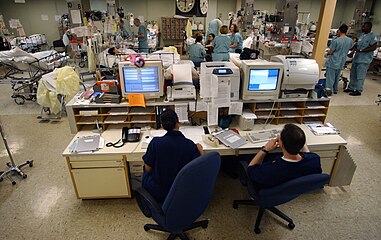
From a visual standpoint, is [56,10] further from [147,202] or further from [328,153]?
[328,153]

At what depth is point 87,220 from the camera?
2.25m

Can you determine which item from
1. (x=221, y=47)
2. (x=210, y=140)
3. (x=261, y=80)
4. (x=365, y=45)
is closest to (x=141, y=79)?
(x=210, y=140)

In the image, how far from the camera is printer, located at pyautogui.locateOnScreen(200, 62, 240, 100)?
7.52 feet

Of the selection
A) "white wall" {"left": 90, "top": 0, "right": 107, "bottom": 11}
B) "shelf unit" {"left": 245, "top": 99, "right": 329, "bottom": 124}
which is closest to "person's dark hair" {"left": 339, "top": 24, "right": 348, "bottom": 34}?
"shelf unit" {"left": 245, "top": 99, "right": 329, "bottom": 124}

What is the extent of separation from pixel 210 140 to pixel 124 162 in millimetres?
816

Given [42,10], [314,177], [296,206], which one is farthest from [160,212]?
[42,10]

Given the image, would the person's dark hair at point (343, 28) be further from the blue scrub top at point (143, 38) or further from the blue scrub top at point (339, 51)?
the blue scrub top at point (143, 38)

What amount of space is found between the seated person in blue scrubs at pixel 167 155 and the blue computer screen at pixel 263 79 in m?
1.04

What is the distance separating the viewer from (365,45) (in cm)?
512

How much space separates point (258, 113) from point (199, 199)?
137 cm

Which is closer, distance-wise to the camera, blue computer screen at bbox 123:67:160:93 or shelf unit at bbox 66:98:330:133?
blue computer screen at bbox 123:67:160:93

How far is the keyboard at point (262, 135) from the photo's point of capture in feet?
7.63

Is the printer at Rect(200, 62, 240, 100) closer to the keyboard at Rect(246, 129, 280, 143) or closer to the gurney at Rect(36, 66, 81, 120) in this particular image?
the keyboard at Rect(246, 129, 280, 143)

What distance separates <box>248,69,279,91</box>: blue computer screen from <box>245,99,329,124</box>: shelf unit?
0.20 meters
